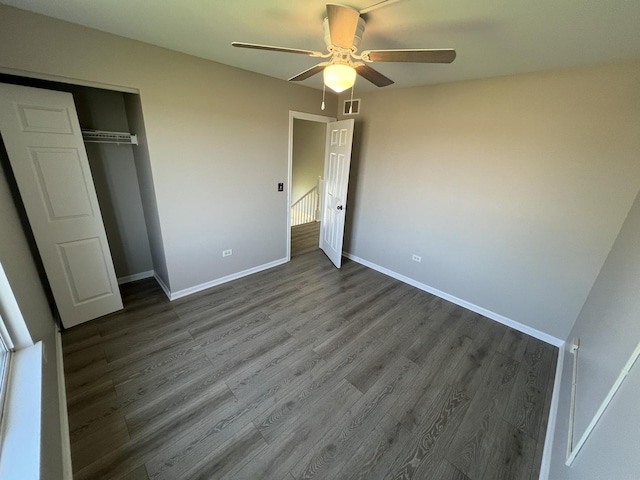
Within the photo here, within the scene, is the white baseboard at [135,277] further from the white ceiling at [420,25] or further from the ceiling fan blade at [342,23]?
the ceiling fan blade at [342,23]

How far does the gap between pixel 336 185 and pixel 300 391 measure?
113 inches

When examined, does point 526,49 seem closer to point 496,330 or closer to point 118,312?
point 496,330

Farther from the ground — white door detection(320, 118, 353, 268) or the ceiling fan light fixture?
the ceiling fan light fixture

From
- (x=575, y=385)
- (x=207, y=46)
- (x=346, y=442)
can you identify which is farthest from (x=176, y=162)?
(x=575, y=385)

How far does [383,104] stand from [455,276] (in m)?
2.44

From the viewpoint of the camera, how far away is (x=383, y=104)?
3.33 meters

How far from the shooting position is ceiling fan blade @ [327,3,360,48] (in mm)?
1170

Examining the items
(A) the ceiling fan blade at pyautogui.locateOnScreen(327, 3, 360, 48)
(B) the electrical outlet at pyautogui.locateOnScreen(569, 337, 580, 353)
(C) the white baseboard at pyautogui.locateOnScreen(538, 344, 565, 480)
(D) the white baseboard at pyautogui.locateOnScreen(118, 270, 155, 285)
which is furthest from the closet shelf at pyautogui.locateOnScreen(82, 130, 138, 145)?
(B) the electrical outlet at pyautogui.locateOnScreen(569, 337, 580, 353)

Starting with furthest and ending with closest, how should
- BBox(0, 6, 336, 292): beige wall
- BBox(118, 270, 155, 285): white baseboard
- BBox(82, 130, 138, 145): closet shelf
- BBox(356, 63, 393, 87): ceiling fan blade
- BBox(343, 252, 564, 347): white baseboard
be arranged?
BBox(118, 270, 155, 285): white baseboard < BBox(343, 252, 564, 347): white baseboard < BBox(82, 130, 138, 145): closet shelf < BBox(0, 6, 336, 292): beige wall < BBox(356, 63, 393, 87): ceiling fan blade

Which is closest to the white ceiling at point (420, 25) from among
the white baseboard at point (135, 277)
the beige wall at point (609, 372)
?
the beige wall at point (609, 372)

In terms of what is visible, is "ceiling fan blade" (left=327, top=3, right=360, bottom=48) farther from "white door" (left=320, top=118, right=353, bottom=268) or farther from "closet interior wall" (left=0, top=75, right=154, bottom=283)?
"closet interior wall" (left=0, top=75, right=154, bottom=283)

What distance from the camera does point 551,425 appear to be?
5.63 ft

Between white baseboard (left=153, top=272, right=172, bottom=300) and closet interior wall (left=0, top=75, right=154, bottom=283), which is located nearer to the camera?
closet interior wall (left=0, top=75, right=154, bottom=283)

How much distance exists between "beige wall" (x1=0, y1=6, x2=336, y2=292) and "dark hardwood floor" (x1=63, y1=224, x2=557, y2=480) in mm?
792
